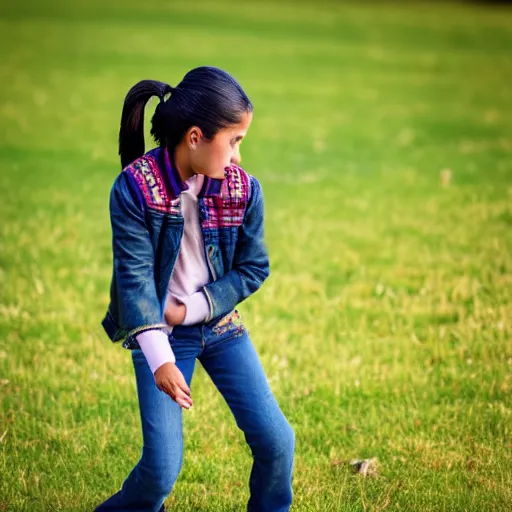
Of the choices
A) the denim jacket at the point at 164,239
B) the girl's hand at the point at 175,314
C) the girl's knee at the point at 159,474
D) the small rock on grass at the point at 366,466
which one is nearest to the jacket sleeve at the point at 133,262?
the denim jacket at the point at 164,239

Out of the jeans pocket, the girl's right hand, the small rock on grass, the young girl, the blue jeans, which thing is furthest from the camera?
the small rock on grass

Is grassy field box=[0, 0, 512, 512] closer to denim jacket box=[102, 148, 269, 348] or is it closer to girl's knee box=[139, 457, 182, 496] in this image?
girl's knee box=[139, 457, 182, 496]

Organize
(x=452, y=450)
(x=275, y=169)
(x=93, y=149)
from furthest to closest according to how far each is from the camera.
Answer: (x=93, y=149)
(x=275, y=169)
(x=452, y=450)

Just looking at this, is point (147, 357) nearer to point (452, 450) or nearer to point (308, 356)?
point (452, 450)

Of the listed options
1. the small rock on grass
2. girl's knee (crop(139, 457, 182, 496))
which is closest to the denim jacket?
girl's knee (crop(139, 457, 182, 496))

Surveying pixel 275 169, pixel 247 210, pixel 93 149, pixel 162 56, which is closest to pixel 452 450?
pixel 247 210

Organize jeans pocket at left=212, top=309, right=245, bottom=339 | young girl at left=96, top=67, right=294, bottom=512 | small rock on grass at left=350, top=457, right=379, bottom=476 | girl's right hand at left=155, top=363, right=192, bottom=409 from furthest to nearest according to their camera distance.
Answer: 1. small rock on grass at left=350, top=457, right=379, bottom=476
2. jeans pocket at left=212, top=309, right=245, bottom=339
3. young girl at left=96, top=67, right=294, bottom=512
4. girl's right hand at left=155, top=363, right=192, bottom=409

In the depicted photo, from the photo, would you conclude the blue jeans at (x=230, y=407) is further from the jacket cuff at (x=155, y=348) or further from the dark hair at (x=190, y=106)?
the dark hair at (x=190, y=106)

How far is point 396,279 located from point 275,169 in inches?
199

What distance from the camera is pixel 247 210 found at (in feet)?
11.0

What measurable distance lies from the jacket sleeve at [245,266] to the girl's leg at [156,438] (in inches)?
8.2

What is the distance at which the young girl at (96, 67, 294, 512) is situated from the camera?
3.17m

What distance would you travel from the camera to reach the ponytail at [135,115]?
10.7 ft

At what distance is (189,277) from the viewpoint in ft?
11.2
